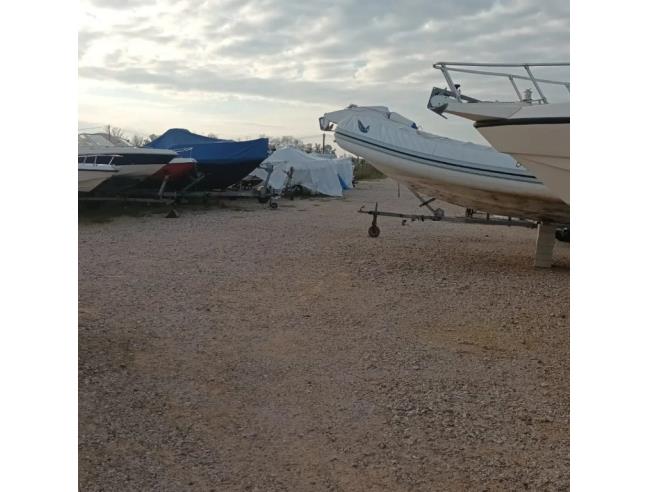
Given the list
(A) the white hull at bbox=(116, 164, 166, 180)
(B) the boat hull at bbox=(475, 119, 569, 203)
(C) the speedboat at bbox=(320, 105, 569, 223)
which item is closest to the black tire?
(C) the speedboat at bbox=(320, 105, 569, 223)

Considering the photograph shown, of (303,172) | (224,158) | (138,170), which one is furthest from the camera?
(303,172)

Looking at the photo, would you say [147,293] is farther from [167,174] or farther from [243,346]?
[167,174]

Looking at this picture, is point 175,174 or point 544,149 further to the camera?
point 175,174

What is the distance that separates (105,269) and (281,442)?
16.2 ft

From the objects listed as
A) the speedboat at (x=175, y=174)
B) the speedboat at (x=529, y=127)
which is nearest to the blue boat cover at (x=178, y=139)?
the speedboat at (x=175, y=174)

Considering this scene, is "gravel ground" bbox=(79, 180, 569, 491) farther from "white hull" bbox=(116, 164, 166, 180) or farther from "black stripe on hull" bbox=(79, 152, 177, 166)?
"black stripe on hull" bbox=(79, 152, 177, 166)

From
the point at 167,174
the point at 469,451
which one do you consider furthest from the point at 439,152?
the point at 167,174

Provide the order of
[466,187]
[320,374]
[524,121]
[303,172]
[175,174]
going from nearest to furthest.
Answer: [320,374]
[524,121]
[466,187]
[175,174]
[303,172]

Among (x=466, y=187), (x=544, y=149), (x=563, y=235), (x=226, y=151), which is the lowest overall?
(x=563, y=235)

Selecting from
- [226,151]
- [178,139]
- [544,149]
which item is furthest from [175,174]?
[544,149]

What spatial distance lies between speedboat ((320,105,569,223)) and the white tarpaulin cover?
10433 mm

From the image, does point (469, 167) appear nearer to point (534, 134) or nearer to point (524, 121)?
point (524, 121)

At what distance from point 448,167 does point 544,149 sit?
3401 millimetres

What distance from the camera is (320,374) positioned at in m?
4.25
